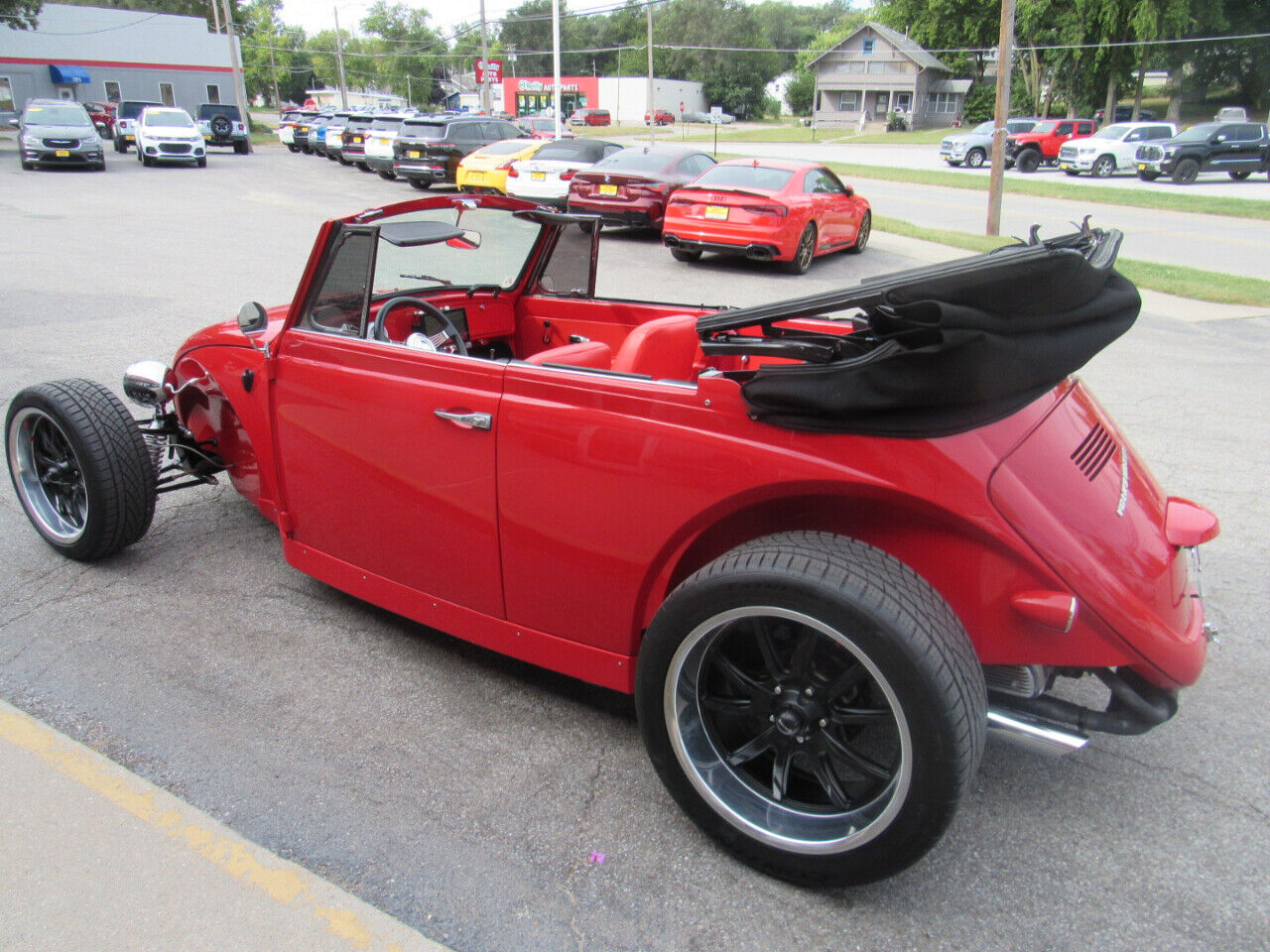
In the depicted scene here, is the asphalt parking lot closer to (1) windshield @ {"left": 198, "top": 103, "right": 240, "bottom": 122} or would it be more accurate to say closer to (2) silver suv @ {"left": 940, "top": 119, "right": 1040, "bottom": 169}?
(2) silver suv @ {"left": 940, "top": 119, "right": 1040, "bottom": 169}

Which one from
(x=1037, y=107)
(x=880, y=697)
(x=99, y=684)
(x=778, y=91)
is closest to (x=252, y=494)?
(x=99, y=684)

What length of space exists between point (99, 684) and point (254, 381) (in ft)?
3.88

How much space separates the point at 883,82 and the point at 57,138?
68325 millimetres

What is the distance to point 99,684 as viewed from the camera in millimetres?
3072

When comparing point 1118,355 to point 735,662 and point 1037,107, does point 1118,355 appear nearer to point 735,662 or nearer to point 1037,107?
point 735,662

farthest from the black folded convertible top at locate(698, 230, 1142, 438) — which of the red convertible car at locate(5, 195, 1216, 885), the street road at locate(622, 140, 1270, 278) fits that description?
the street road at locate(622, 140, 1270, 278)

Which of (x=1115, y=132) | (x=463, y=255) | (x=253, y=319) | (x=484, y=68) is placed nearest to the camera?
(x=253, y=319)

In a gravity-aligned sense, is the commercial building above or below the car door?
above

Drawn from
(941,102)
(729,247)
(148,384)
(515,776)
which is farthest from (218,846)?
(941,102)

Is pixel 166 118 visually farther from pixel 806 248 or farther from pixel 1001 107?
pixel 1001 107

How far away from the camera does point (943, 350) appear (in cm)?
201

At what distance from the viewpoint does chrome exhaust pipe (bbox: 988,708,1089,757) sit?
2156 millimetres

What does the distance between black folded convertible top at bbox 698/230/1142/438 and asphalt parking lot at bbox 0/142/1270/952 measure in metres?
1.19

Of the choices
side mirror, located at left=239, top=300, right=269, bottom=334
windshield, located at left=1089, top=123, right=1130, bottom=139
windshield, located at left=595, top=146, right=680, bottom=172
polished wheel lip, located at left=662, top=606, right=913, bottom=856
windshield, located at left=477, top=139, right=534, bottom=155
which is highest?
windshield, located at left=1089, top=123, right=1130, bottom=139
